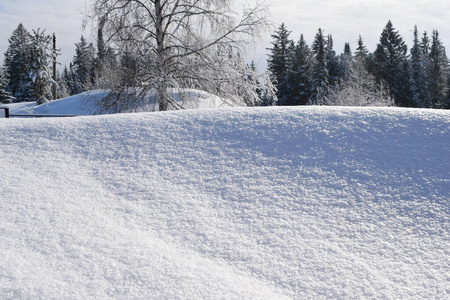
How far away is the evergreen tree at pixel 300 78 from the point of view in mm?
44469

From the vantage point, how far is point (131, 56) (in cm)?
1333

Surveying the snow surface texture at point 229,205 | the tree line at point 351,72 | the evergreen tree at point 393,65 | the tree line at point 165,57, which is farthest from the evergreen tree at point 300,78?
the snow surface texture at point 229,205

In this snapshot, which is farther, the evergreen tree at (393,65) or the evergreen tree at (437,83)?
the evergreen tree at (437,83)

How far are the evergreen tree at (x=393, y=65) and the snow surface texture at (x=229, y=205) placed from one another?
43468 millimetres

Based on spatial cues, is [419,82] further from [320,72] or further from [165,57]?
[165,57]

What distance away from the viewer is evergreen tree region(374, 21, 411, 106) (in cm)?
4641

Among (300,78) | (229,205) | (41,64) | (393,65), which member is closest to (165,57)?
(229,205)

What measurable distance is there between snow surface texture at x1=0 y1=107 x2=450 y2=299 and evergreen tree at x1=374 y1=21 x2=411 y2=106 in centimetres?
4347

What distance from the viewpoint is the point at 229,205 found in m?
4.07

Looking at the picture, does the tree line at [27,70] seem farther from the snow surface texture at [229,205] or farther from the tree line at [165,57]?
the snow surface texture at [229,205]

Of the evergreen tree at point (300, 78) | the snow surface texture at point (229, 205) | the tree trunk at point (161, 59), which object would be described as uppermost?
the evergreen tree at point (300, 78)

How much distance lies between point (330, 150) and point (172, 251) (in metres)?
2.53

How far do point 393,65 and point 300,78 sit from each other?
1300cm

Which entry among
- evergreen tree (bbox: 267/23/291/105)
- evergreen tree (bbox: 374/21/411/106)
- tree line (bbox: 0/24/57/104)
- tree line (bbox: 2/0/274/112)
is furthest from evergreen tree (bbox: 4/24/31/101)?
evergreen tree (bbox: 374/21/411/106)
